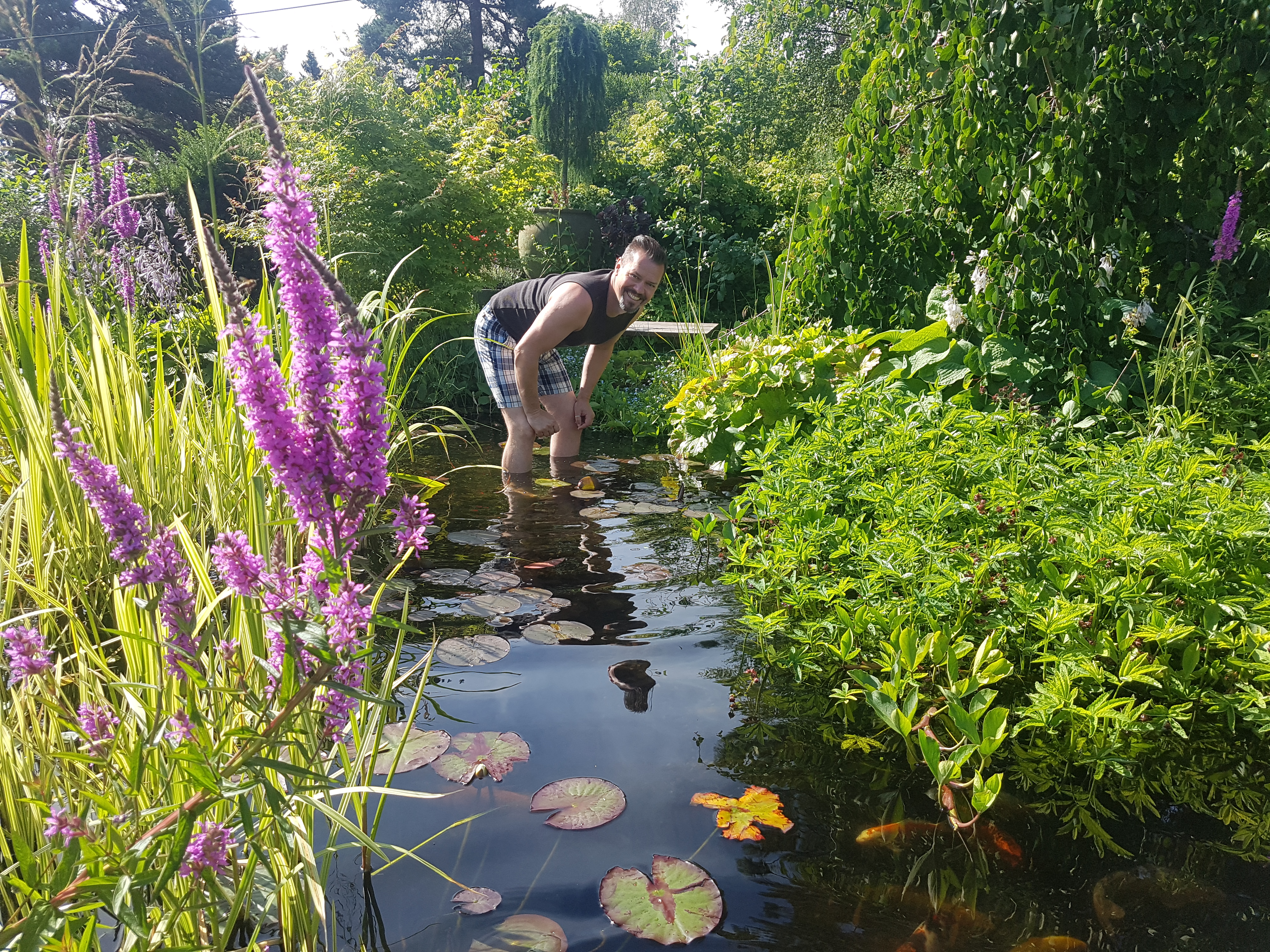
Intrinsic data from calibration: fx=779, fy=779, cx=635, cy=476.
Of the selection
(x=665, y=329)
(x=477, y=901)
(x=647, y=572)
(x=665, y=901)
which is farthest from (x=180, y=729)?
(x=665, y=329)

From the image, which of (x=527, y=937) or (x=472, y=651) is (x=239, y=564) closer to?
(x=527, y=937)

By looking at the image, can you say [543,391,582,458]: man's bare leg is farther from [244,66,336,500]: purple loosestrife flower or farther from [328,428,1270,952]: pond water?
[244,66,336,500]: purple loosestrife flower

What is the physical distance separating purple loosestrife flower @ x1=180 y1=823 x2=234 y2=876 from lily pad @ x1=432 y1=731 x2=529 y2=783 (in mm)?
849

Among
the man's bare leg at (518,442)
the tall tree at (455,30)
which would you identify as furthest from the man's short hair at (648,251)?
the tall tree at (455,30)

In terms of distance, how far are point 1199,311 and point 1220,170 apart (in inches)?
26.6

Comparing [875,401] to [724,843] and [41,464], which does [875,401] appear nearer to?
[724,843]

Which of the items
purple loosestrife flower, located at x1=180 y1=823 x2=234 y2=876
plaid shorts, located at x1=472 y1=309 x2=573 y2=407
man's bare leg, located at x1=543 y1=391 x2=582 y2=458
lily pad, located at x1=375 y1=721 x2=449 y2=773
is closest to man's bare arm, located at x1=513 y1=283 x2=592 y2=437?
plaid shorts, located at x1=472 y1=309 x2=573 y2=407

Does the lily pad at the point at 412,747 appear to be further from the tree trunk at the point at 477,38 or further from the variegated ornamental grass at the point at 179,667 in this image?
the tree trunk at the point at 477,38

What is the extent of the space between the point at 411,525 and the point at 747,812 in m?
1.09

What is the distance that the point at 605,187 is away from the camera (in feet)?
46.4

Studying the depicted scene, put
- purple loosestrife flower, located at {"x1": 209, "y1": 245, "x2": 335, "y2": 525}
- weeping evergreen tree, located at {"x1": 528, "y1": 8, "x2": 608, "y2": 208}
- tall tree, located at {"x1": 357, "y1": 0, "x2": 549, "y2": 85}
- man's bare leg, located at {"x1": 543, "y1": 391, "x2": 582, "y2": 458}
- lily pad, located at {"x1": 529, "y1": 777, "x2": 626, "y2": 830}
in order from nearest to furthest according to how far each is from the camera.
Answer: purple loosestrife flower, located at {"x1": 209, "y1": 245, "x2": 335, "y2": 525}, lily pad, located at {"x1": 529, "y1": 777, "x2": 626, "y2": 830}, man's bare leg, located at {"x1": 543, "y1": 391, "x2": 582, "y2": 458}, weeping evergreen tree, located at {"x1": 528, "y1": 8, "x2": 608, "y2": 208}, tall tree, located at {"x1": 357, "y1": 0, "x2": 549, "y2": 85}

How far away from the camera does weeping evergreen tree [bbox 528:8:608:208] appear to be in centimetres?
1438

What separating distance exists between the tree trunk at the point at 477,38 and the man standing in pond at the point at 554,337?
1083 inches

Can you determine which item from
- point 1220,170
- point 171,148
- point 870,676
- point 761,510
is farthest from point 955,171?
point 171,148
